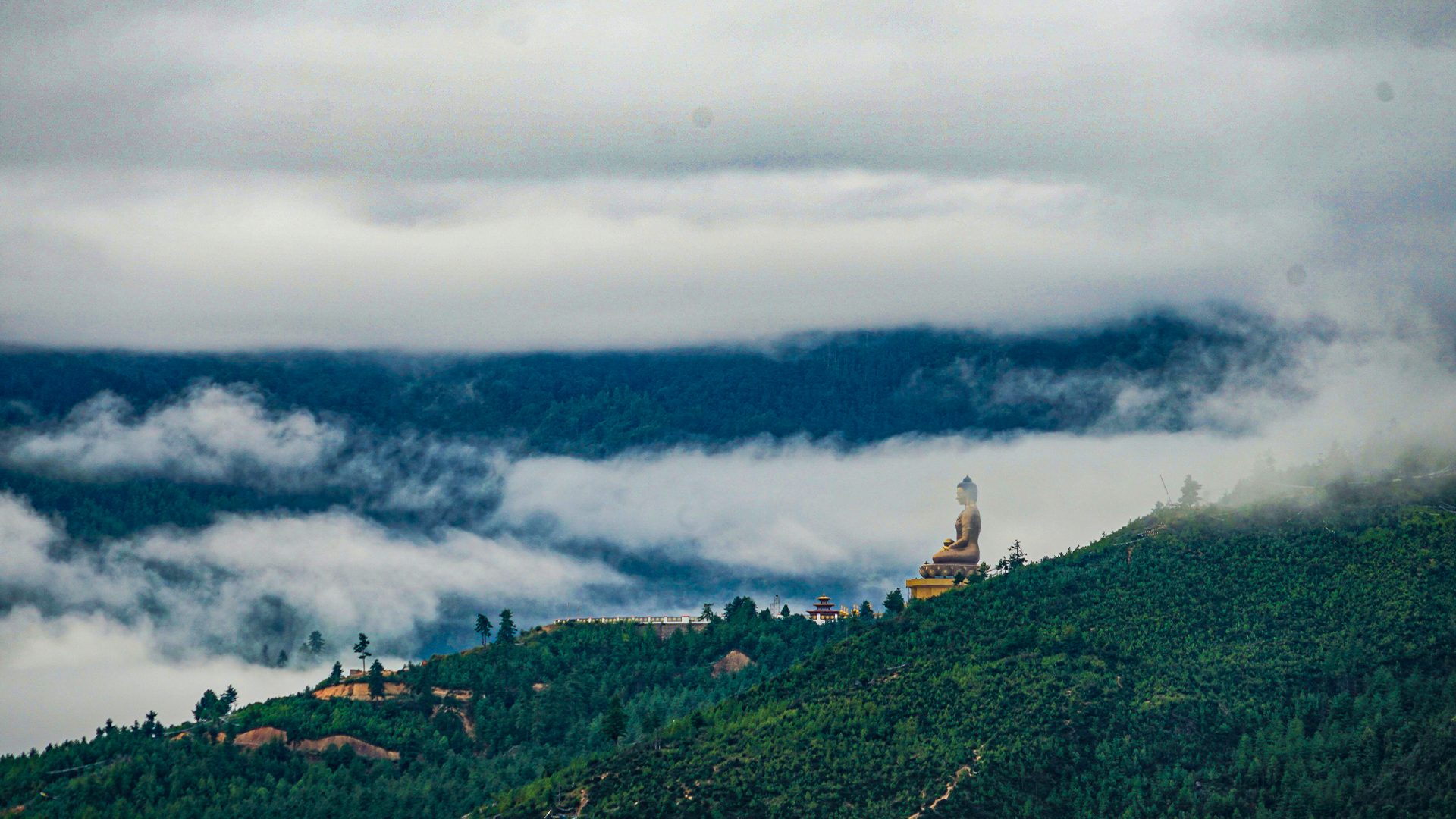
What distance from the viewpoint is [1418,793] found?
19738 cm

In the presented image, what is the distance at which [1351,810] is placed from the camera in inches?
7820

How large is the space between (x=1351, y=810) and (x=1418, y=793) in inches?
236
